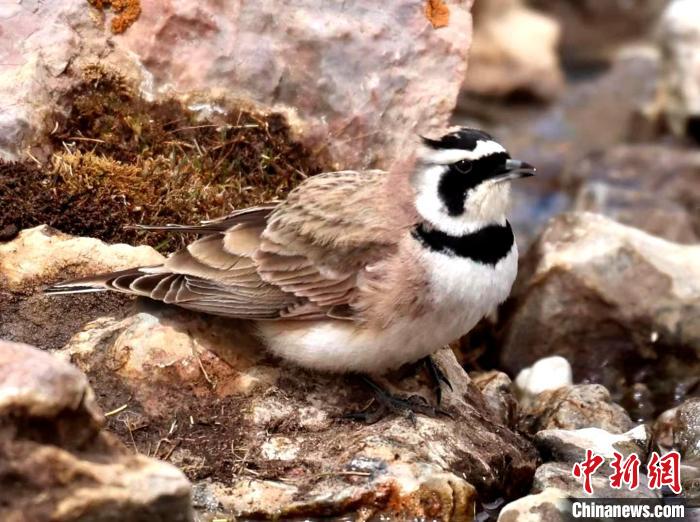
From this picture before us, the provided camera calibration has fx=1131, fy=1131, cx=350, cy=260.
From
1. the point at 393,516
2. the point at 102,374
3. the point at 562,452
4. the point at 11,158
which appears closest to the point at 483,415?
the point at 562,452

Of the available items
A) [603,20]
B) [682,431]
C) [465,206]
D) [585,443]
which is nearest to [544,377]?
[682,431]

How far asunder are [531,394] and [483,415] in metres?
1.69

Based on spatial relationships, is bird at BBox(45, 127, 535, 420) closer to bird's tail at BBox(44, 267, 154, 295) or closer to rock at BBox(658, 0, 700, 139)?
bird's tail at BBox(44, 267, 154, 295)

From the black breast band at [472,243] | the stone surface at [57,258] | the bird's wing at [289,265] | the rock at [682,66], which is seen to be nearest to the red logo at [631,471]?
the black breast band at [472,243]

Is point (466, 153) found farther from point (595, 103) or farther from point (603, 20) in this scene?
point (603, 20)

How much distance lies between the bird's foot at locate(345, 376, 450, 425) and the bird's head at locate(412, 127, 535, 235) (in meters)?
1.13

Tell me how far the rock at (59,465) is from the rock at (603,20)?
1842cm

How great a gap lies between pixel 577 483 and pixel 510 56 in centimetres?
1313

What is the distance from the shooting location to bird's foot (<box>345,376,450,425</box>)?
691 centimetres

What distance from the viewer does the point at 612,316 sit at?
31.1 feet

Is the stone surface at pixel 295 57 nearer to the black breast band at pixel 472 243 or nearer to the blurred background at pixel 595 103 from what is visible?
the black breast band at pixel 472 243

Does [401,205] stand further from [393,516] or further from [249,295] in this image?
[393,516]

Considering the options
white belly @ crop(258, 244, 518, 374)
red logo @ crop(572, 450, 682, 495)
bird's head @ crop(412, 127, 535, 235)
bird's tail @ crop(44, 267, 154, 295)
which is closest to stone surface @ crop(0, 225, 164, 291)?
bird's tail @ crop(44, 267, 154, 295)

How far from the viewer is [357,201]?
7.07 m
